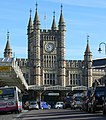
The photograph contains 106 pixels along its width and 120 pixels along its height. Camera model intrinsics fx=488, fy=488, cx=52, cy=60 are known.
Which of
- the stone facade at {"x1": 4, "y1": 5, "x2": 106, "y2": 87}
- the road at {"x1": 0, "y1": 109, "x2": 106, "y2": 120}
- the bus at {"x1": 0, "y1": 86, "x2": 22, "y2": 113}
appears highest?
the stone facade at {"x1": 4, "y1": 5, "x2": 106, "y2": 87}

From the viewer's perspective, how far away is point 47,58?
4796 inches

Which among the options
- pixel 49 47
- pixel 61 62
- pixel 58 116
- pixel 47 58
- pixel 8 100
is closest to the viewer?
pixel 58 116

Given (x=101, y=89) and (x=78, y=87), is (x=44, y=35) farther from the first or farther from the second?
(x=101, y=89)

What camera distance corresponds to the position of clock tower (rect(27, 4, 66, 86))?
12106 centimetres

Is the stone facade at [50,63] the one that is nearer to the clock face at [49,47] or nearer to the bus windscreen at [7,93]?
the clock face at [49,47]

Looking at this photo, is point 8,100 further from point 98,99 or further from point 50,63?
point 50,63

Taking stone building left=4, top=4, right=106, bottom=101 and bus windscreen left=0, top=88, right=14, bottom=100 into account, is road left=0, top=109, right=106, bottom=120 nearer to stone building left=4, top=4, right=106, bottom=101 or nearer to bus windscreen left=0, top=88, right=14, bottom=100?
bus windscreen left=0, top=88, right=14, bottom=100

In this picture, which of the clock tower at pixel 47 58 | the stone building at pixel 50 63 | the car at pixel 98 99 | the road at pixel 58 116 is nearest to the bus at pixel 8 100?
the road at pixel 58 116

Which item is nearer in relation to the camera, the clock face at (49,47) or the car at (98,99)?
the car at (98,99)

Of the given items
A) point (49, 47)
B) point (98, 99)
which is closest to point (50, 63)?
point (49, 47)

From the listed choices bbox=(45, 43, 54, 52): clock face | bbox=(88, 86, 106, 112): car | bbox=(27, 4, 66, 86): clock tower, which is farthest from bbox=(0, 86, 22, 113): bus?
bbox=(45, 43, 54, 52): clock face

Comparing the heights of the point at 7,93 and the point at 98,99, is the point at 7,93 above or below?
above

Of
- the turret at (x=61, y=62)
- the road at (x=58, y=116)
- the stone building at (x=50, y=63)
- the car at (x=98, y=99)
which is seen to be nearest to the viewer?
the road at (x=58, y=116)

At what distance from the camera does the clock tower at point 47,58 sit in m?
121
